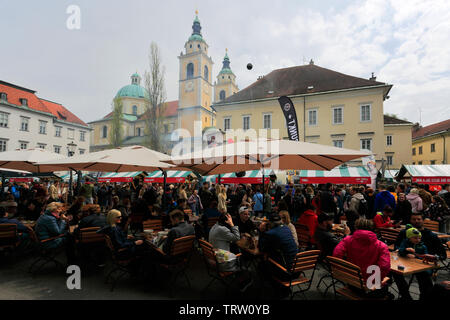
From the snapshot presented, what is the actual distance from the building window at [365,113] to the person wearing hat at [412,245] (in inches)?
A: 1137

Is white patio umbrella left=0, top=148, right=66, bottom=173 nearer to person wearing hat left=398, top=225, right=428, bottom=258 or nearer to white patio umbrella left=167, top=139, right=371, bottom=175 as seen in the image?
white patio umbrella left=167, top=139, right=371, bottom=175

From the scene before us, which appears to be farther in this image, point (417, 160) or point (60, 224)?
point (417, 160)

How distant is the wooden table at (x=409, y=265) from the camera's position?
3.54 meters

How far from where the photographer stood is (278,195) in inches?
502

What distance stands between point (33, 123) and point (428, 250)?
54.3 metres

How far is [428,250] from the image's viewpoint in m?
4.38

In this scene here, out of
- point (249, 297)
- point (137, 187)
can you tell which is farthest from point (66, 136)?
point (249, 297)

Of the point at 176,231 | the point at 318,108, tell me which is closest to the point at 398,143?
the point at 318,108

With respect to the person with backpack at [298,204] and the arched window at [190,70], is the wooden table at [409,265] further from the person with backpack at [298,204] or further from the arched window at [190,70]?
the arched window at [190,70]

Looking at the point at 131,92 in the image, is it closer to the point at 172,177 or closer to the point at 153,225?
the point at 172,177

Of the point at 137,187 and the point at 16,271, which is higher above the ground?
the point at 137,187

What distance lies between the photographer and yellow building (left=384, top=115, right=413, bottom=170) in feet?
105

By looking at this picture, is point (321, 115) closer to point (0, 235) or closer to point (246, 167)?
point (246, 167)
